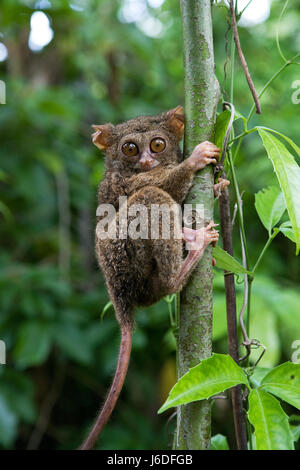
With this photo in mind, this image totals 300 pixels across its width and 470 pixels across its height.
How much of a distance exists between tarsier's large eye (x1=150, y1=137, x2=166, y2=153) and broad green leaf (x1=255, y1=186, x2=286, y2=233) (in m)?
0.55

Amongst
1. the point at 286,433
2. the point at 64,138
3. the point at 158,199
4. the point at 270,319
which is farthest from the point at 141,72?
the point at 286,433

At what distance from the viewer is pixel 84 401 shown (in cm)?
494

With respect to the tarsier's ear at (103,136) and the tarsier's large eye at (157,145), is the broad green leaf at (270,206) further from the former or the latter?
the tarsier's ear at (103,136)

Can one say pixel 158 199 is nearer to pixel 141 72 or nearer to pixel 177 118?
pixel 177 118

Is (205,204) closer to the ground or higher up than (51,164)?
closer to the ground

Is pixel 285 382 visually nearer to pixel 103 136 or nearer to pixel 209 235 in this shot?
pixel 209 235

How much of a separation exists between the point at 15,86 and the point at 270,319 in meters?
3.04

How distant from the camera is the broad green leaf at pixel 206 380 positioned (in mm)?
1137

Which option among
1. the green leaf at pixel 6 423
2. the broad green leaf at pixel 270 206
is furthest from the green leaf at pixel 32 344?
the broad green leaf at pixel 270 206

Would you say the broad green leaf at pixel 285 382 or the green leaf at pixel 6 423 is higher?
the broad green leaf at pixel 285 382

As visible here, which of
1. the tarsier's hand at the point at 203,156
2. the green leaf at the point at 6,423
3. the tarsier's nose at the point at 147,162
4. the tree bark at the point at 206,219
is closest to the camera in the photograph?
the tree bark at the point at 206,219

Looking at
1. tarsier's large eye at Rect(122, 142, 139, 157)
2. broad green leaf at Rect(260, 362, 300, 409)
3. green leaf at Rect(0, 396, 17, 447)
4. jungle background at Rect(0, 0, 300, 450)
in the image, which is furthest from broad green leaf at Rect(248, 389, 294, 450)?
green leaf at Rect(0, 396, 17, 447)

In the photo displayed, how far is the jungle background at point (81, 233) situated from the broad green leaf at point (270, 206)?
0.96 meters

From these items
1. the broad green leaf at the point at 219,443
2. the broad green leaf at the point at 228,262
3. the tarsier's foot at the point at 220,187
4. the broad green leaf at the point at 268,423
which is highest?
the tarsier's foot at the point at 220,187
